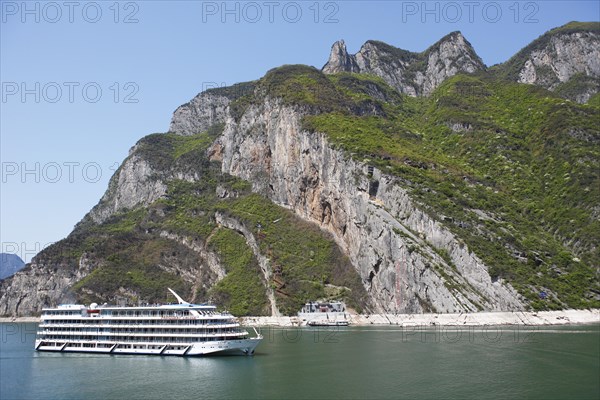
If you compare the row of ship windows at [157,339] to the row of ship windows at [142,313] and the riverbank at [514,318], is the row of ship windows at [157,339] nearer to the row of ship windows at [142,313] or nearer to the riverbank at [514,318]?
the row of ship windows at [142,313]

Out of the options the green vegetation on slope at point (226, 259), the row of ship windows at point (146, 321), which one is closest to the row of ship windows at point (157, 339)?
the row of ship windows at point (146, 321)

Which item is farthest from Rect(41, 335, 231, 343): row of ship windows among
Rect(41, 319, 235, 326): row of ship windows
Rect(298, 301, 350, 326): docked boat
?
Rect(298, 301, 350, 326): docked boat

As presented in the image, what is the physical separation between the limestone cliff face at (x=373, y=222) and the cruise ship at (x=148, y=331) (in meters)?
47.1

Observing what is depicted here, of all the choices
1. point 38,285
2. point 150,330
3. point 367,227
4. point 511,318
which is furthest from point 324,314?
point 38,285

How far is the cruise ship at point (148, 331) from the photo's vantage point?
79.6 m

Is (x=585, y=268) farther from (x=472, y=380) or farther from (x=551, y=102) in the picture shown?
(x=551, y=102)

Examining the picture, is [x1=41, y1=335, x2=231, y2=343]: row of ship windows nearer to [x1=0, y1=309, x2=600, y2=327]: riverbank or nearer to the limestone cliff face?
[x1=0, y1=309, x2=600, y2=327]: riverbank

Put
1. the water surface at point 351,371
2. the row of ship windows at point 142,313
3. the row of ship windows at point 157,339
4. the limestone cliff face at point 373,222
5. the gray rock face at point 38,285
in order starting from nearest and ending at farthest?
the water surface at point 351,371, the row of ship windows at point 157,339, the row of ship windows at point 142,313, the limestone cliff face at point 373,222, the gray rock face at point 38,285

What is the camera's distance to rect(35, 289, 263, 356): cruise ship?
79.6 meters

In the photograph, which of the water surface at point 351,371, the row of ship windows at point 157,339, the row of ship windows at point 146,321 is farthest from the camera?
the row of ship windows at point 146,321

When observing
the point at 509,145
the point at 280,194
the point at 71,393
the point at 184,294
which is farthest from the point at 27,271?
the point at 509,145

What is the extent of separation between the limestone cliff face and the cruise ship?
4706cm

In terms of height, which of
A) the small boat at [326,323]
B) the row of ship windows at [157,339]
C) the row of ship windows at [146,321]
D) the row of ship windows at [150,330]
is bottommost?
the small boat at [326,323]

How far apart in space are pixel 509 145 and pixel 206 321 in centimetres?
13265
